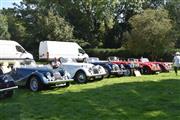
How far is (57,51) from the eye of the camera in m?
40.9

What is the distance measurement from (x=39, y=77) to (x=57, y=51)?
2364 cm

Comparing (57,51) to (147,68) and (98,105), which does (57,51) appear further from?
(98,105)

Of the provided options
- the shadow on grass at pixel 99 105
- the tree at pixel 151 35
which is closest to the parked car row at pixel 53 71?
the shadow on grass at pixel 99 105

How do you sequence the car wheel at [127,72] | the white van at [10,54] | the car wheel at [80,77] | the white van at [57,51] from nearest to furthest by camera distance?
the car wheel at [80,77], the car wheel at [127,72], the white van at [10,54], the white van at [57,51]

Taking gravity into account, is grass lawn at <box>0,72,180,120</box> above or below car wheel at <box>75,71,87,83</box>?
below

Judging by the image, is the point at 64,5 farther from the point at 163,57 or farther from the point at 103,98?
the point at 103,98

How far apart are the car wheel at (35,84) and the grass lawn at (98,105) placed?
0.46m

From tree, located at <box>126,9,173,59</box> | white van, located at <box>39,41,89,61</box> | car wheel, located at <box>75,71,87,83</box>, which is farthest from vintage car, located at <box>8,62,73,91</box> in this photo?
tree, located at <box>126,9,173,59</box>

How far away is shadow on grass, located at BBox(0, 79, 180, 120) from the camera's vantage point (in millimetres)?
11312

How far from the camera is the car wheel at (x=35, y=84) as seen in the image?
17359mm

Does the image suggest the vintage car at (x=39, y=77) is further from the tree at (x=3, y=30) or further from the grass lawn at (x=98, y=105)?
the tree at (x=3, y=30)

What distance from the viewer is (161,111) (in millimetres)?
11820

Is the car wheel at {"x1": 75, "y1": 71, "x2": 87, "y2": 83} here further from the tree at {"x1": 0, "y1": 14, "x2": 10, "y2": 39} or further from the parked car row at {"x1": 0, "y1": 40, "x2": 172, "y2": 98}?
the tree at {"x1": 0, "y1": 14, "x2": 10, "y2": 39}

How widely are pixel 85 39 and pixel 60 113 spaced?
5033 cm
